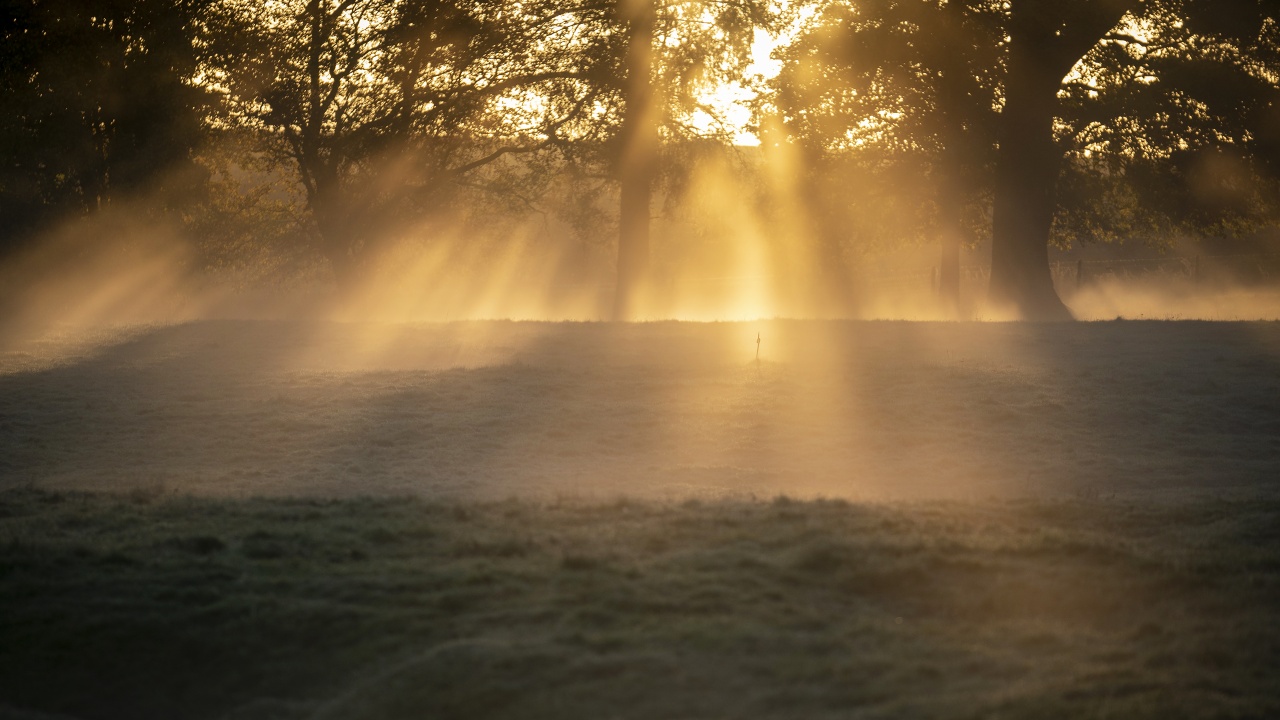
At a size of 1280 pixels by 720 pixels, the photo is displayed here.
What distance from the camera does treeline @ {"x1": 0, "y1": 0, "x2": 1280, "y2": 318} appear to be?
23.2 metres

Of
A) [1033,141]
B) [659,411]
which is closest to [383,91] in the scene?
[1033,141]

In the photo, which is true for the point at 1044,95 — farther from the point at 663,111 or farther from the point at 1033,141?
the point at 663,111

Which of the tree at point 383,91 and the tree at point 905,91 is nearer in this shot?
the tree at point 905,91

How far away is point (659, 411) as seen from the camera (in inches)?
595

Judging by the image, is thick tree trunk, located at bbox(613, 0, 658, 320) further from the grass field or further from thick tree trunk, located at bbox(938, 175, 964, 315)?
the grass field

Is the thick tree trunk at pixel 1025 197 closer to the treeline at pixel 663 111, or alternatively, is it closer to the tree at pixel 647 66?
the treeline at pixel 663 111

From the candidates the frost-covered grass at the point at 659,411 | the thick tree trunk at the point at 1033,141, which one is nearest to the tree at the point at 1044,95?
the thick tree trunk at the point at 1033,141

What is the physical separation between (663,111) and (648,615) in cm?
2122

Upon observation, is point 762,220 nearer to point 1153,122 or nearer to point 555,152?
point 555,152

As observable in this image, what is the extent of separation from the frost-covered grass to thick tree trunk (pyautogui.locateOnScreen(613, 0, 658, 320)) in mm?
6186

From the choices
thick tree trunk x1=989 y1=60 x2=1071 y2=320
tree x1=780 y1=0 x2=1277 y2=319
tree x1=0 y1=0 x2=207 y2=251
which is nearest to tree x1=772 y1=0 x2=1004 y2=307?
tree x1=780 y1=0 x2=1277 y2=319

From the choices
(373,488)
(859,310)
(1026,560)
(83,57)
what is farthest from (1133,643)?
(859,310)

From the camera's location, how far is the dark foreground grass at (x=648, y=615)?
4984 mm

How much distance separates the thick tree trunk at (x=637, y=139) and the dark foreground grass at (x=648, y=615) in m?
18.5
